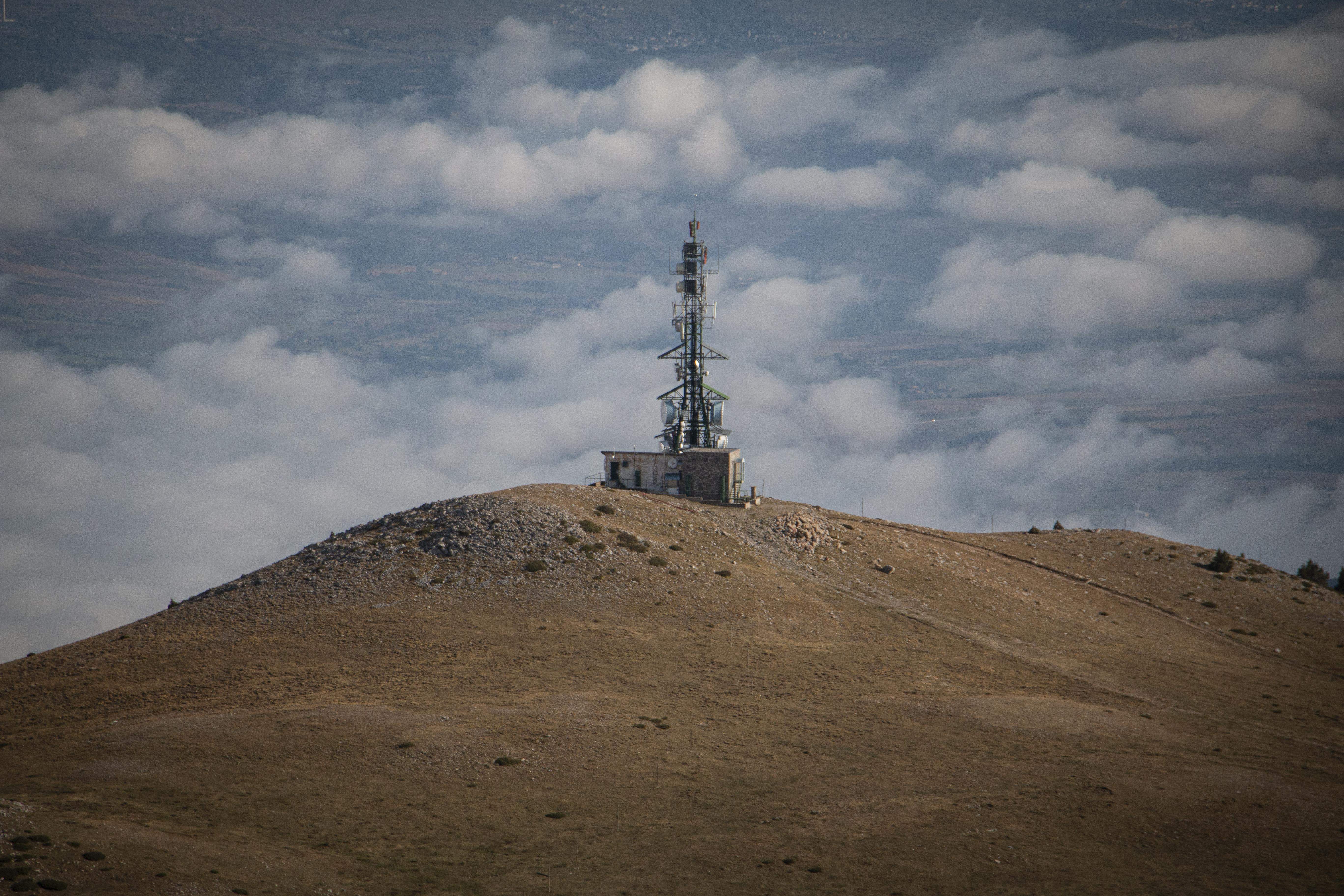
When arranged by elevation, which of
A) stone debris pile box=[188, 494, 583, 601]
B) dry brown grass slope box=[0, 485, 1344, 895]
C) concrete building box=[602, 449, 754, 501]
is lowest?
dry brown grass slope box=[0, 485, 1344, 895]

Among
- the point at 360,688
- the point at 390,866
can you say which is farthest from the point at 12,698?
the point at 390,866

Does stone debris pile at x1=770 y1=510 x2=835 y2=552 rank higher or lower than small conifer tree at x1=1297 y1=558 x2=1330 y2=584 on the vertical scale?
higher

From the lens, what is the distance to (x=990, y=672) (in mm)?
57531

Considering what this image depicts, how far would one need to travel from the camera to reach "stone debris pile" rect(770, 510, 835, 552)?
73.4 m

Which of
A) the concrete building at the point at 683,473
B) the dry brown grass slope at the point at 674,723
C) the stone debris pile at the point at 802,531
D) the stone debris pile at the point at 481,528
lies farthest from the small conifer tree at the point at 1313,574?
the stone debris pile at the point at 481,528

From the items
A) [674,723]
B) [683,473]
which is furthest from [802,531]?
[674,723]

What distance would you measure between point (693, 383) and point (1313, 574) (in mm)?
60048

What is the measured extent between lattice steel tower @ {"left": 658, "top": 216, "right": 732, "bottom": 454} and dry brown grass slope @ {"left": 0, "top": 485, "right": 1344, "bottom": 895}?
47.9ft

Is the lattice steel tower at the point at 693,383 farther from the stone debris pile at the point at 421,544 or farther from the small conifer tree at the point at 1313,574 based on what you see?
the small conifer tree at the point at 1313,574

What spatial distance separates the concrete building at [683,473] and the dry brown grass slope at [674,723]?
3993mm

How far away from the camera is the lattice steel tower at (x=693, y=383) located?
90875 millimetres

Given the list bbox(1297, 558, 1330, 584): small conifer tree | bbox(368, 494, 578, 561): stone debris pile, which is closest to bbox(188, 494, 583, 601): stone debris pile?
bbox(368, 494, 578, 561): stone debris pile

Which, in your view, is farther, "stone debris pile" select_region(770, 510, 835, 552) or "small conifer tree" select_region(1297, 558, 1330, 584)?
"small conifer tree" select_region(1297, 558, 1330, 584)

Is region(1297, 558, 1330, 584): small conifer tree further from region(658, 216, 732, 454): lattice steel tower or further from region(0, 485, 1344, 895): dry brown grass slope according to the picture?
region(658, 216, 732, 454): lattice steel tower
